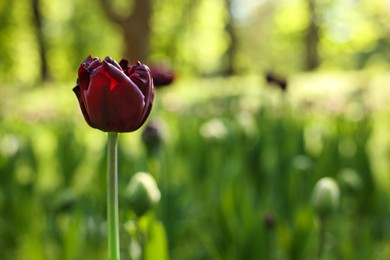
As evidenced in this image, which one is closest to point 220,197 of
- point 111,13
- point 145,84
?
point 145,84

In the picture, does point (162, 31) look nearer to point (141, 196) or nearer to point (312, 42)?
point (312, 42)

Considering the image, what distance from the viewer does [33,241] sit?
109 centimetres

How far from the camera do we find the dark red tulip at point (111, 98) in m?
0.53

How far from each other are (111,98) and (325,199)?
568 millimetres

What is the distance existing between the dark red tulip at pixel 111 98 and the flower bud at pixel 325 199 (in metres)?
0.53

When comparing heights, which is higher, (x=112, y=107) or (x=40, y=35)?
(x=40, y=35)

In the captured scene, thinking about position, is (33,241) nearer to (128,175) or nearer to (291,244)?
(128,175)

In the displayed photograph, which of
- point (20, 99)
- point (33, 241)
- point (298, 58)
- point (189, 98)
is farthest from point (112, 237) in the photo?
point (298, 58)

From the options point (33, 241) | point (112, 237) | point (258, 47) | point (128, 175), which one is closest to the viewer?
point (112, 237)

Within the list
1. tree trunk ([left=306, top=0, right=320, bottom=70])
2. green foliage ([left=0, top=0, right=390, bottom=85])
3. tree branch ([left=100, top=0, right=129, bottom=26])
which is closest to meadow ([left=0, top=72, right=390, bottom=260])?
tree branch ([left=100, top=0, right=129, bottom=26])

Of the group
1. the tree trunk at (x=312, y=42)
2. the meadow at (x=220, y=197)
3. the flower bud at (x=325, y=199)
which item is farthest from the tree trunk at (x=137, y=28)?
the tree trunk at (x=312, y=42)

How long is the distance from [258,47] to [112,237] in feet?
102

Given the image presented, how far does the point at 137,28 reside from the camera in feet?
30.6

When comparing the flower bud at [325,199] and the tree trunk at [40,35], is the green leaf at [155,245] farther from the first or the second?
the tree trunk at [40,35]
